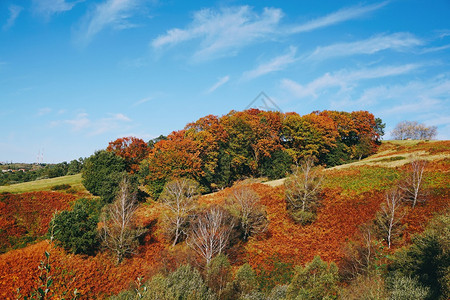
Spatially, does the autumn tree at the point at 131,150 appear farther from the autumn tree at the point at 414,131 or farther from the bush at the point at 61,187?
the autumn tree at the point at 414,131

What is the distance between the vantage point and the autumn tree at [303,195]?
118 ft

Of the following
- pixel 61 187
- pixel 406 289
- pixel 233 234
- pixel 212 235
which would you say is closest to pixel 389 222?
pixel 406 289

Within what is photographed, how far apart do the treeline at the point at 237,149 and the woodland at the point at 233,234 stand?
62cm

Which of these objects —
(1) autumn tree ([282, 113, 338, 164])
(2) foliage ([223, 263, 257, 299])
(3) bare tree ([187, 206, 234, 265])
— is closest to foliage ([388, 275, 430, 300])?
(2) foliage ([223, 263, 257, 299])

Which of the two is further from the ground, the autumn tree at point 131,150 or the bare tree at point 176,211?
the autumn tree at point 131,150

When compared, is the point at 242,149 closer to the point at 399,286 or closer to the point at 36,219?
the point at 36,219

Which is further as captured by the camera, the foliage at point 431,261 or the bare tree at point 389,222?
the bare tree at point 389,222

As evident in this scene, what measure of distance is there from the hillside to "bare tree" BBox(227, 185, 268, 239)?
126cm

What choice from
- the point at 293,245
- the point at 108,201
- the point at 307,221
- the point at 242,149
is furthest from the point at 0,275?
the point at 242,149

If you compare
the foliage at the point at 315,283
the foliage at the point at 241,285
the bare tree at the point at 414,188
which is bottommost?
the foliage at the point at 241,285

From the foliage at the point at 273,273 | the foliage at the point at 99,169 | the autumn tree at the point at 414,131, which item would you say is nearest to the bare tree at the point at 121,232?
the foliage at the point at 99,169

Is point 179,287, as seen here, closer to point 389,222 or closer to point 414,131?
point 389,222

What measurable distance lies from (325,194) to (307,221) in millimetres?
7804

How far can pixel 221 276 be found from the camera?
75.5 feet
